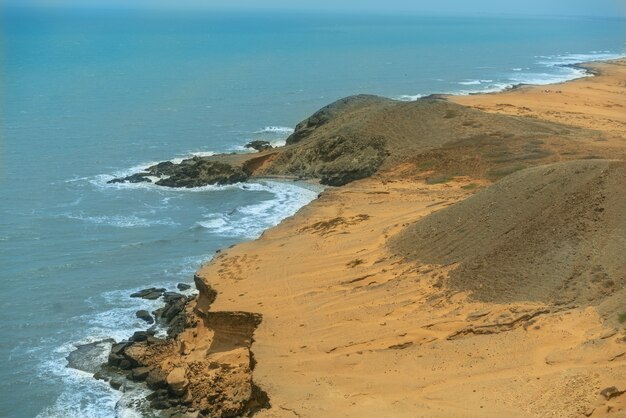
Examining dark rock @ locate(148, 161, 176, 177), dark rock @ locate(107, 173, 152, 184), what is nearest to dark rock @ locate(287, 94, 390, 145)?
dark rock @ locate(148, 161, 176, 177)

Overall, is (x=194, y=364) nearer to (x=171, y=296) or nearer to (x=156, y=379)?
(x=156, y=379)

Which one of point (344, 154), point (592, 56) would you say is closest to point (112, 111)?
point (344, 154)

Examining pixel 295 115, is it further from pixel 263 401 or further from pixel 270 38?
pixel 270 38

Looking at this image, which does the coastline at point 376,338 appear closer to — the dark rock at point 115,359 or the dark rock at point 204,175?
the dark rock at point 115,359

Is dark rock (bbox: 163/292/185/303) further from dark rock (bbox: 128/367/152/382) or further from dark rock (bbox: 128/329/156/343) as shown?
dark rock (bbox: 128/367/152/382)

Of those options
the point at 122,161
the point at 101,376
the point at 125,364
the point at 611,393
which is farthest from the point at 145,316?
the point at 122,161

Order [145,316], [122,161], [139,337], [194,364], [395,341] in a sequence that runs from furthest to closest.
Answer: [122,161], [145,316], [139,337], [194,364], [395,341]
